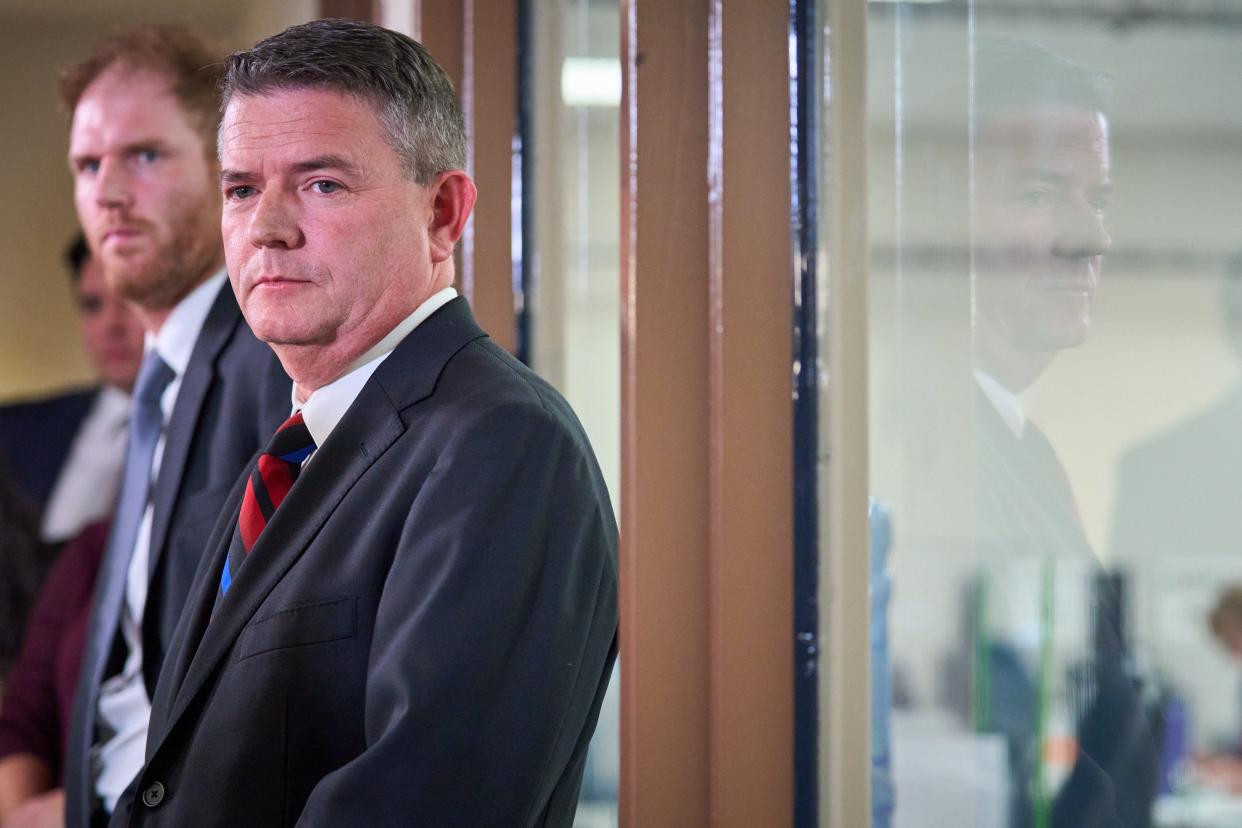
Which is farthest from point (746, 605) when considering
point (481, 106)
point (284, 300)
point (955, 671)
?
point (481, 106)

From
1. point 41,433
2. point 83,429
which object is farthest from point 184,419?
point 41,433

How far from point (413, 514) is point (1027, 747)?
1.62 feet

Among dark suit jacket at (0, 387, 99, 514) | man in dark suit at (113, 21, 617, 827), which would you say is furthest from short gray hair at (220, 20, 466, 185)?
dark suit jacket at (0, 387, 99, 514)

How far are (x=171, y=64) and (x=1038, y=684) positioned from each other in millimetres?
1406

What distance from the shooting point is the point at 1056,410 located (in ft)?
2.90

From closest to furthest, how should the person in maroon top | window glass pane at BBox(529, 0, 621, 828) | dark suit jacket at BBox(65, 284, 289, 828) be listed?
dark suit jacket at BBox(65, 284, 289, 828) → window glass pane at BBox(529, 0, 621, 828) → the person in maroon top

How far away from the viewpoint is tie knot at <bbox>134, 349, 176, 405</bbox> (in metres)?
1.67

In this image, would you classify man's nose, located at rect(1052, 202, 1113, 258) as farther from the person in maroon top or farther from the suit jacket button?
the person in maroon top

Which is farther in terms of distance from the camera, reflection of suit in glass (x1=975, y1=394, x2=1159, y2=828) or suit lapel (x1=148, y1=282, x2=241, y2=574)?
suit lapel (x1=148, y1=282, x2=241, y2=574)

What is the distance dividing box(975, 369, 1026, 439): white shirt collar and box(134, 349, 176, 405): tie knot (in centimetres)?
111

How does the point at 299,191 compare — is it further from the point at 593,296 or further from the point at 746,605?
the point at 593,296

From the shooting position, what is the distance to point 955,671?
99cm

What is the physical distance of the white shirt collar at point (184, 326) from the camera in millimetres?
1646

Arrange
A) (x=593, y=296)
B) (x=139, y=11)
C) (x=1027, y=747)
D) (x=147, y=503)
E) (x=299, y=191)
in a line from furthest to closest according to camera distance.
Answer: (x=139, y=11), (x=593, y=296), (x=147, y=503), (x=299, y=191), (x=1027, y=747)
